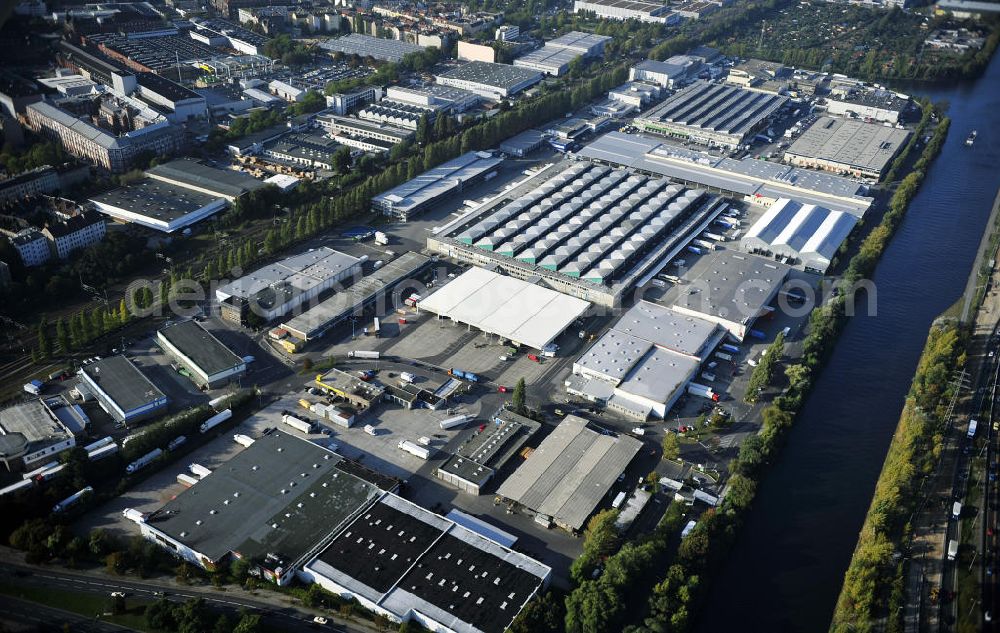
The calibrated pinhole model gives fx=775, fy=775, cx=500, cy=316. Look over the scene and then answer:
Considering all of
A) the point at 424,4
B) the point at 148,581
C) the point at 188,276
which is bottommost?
the point at 148,581

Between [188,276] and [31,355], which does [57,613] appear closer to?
[31,355]

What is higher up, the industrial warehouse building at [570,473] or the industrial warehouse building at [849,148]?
the industrial warehouse building at [849,148]

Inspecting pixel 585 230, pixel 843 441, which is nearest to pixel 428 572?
pixel 843 441

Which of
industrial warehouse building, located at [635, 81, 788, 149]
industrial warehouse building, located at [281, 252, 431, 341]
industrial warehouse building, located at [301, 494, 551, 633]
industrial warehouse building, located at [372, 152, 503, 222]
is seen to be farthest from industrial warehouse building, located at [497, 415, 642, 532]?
industrial warehouse building, located at [635, 81, 788, 149]

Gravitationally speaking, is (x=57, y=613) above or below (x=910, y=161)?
below

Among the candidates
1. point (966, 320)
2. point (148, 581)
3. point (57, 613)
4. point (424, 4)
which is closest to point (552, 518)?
point (148, 581)

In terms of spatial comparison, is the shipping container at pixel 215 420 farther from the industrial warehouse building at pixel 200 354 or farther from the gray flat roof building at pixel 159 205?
the gray flat roof building at pixel 159 205

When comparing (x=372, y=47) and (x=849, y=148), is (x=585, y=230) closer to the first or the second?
(x=849, y=148)

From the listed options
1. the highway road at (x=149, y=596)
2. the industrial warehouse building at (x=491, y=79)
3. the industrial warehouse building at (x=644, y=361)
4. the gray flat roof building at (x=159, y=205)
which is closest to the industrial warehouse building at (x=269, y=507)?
the highway road at (x=149, y=596)

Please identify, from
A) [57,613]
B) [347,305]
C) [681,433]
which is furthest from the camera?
[347,305]
